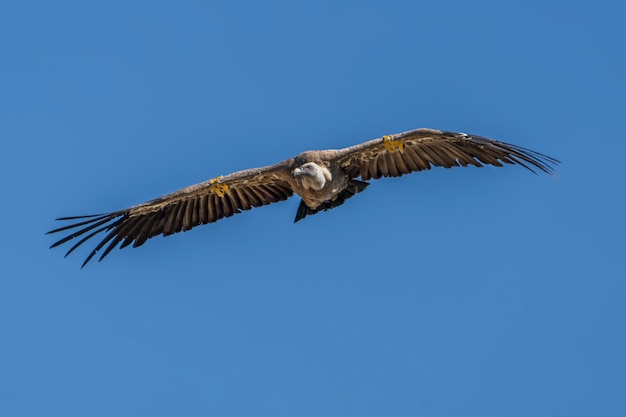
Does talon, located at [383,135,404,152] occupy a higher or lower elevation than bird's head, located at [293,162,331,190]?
higher

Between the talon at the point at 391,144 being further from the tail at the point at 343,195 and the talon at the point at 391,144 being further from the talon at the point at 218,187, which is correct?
the talon at the point at 218,187

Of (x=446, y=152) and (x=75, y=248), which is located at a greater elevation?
(x=446, y=152)

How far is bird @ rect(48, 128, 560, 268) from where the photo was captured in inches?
888

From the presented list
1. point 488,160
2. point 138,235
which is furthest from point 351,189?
point 138,235

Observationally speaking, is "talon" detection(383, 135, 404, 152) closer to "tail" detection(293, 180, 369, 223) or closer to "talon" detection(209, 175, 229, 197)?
"tail" detection(293, 180, 369, 223)

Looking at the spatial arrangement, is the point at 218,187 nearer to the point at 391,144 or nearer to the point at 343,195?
the point at 343,195

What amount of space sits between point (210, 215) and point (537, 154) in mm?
6623

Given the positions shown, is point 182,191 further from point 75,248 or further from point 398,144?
point 398,144

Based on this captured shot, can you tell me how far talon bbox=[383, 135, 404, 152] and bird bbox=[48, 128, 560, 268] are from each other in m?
0.02

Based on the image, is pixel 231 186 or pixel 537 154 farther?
pixel 231 186

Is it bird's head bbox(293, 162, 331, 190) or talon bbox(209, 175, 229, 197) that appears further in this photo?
talon bbox(209, 175, 229, 197)

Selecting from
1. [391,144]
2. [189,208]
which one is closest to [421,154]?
[391,144]

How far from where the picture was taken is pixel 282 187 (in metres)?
24.3

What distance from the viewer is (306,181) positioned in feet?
73.7
